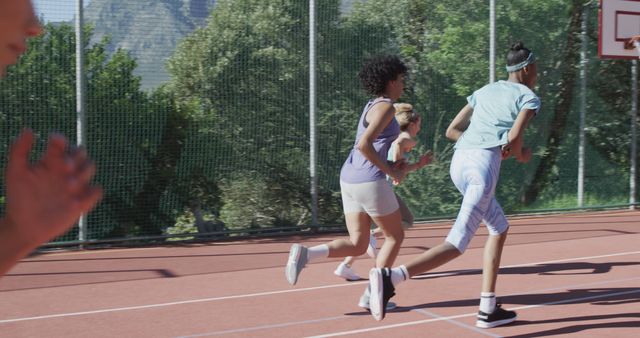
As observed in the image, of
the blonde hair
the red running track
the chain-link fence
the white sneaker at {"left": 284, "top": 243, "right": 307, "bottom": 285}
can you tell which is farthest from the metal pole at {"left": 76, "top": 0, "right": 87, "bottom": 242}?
the white sneaker at {"left": 284, "top": 243, "right": 307, "bottom": 285}

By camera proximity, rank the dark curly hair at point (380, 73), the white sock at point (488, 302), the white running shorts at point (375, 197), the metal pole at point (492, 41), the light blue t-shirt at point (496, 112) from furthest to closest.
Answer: the metal pole at point (492, 41)
the dark curly hair at point (380, 73)
the white running shorts at point (375, 197)
the white sock at point (488, 302)
the light blue t-shirt at point (496, 112)

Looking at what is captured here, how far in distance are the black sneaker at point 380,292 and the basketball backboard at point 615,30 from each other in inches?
380

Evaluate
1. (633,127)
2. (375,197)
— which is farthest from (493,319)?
(633,127)

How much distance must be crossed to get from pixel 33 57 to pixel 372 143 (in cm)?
561

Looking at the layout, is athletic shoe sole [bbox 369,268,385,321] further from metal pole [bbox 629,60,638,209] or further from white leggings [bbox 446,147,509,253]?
metal pole [bbox 629,60,638,209]

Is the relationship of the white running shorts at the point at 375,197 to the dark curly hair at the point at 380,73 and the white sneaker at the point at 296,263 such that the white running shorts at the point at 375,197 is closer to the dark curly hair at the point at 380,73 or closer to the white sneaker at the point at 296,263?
the white sneaker at the point at 296,263

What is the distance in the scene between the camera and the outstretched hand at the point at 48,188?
4.82 feet

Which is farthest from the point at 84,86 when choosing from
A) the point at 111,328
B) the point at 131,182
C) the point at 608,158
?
the point at 608,158

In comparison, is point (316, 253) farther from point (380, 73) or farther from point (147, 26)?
point (147, 26)

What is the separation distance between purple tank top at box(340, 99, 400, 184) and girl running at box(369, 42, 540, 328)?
21.1 inches

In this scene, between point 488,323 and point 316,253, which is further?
point 316,253

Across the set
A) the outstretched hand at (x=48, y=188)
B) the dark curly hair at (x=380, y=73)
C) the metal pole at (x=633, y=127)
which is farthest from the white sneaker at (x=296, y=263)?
the metal pole at (x=633, y=127)

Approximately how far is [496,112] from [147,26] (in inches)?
237

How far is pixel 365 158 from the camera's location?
5543 millimetres
